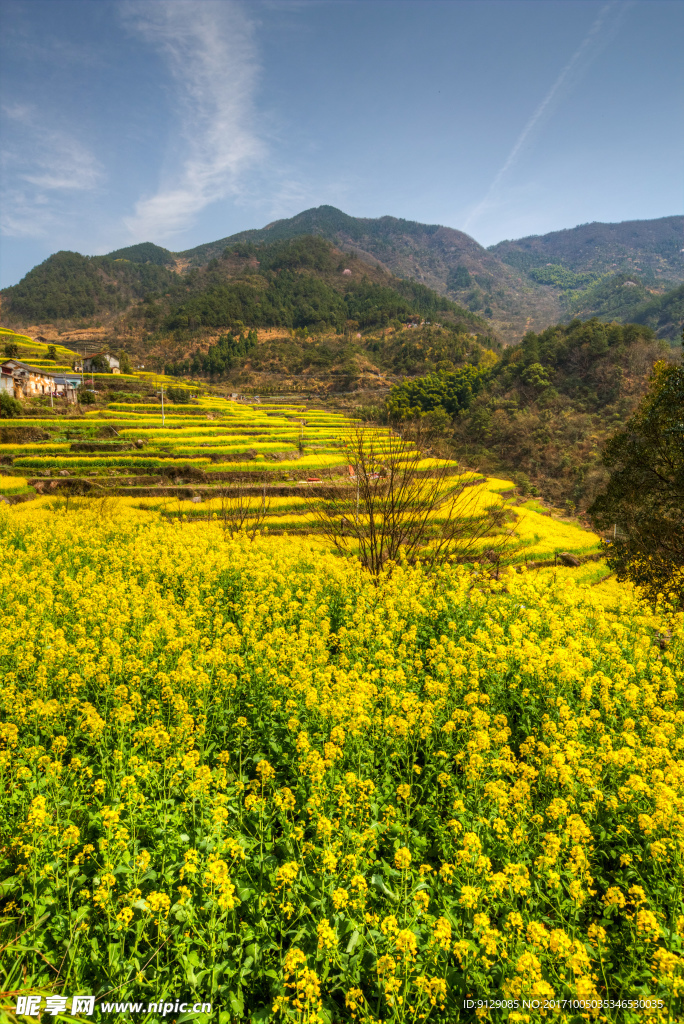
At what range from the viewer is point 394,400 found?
192 ft

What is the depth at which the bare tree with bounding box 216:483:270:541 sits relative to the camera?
16.5 meters

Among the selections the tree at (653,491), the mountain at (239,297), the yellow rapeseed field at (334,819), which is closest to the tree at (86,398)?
the yellow rapeseed field at (334,819)

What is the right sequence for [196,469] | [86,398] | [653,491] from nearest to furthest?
[653,491], [196,469], [86,398]

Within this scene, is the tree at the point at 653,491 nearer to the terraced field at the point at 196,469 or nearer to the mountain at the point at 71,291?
the terraced field at the point at 196,469

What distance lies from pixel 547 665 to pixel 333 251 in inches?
7681

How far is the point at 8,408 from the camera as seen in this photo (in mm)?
34688

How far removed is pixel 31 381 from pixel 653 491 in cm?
5765

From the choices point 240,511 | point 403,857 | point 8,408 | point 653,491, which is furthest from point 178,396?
point 403,857

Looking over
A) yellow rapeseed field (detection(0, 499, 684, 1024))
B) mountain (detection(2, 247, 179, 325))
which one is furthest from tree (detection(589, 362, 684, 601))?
mountain (detection(2, 247, 179, 325))

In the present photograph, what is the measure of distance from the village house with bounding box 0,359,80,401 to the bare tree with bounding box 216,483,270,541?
97.3ft

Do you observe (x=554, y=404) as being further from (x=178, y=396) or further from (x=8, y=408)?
(x=8, y=408)

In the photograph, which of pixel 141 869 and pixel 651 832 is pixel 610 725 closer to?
pixel 651 832

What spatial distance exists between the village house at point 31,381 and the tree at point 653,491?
49264 millimetres

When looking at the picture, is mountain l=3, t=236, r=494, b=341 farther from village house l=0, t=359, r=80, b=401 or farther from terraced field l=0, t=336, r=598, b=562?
terraced field l=0, t=336, r=598, b=562
